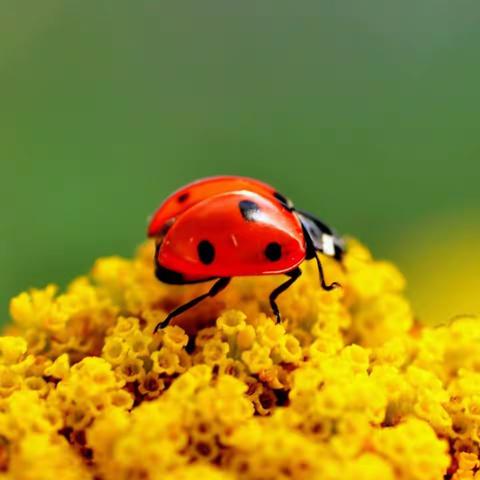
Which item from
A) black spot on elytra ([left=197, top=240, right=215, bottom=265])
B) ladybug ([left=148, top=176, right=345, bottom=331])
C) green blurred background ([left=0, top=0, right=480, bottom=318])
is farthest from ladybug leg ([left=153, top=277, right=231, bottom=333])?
green blurred background ([left=0, top=0, right=480, bottom=318])

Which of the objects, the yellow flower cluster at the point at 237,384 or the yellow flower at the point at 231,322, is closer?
the yellow flower cluster at the point at 237,384

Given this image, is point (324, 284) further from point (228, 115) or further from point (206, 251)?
point (228, 115)

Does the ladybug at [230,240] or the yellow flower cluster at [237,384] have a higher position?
the ladybug at [230,240]

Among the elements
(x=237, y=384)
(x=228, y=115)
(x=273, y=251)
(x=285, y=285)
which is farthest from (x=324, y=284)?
(x=228, y=115)

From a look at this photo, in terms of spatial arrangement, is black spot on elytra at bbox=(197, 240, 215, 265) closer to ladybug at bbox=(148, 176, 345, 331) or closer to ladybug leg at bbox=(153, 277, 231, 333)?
ladybug at bbox=(148, 176, 345, 331)

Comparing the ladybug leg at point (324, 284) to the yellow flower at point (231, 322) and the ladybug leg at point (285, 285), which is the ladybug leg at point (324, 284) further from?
the yellow flower at point (231, 322)

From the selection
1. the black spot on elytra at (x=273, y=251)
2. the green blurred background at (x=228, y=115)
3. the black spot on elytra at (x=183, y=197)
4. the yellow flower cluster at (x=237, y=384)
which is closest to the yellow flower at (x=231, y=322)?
the yellow flower cluster at (x=237, y=384)

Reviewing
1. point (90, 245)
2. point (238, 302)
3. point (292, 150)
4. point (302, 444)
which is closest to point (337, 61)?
point (292, 150)
